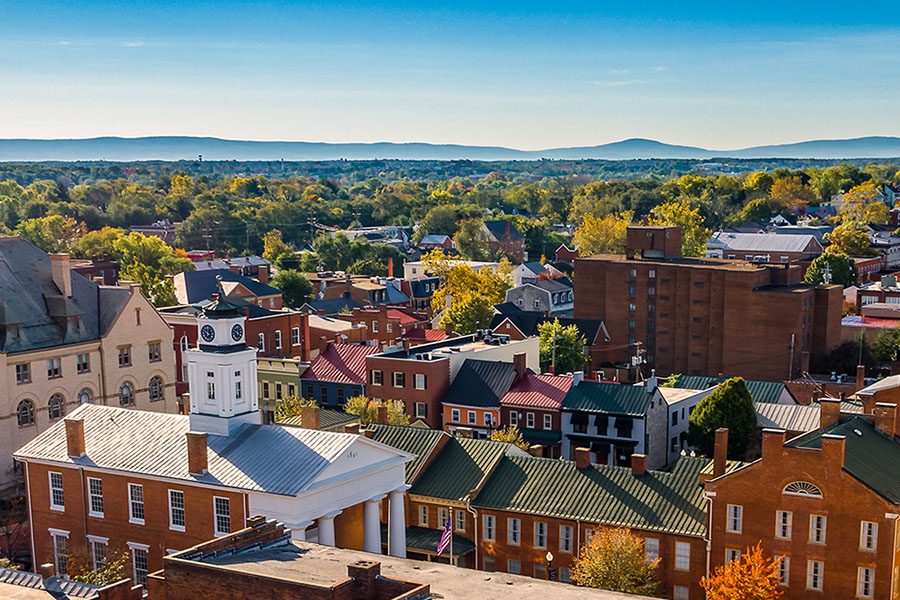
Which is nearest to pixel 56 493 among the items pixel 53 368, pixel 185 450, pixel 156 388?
pixel 185 450

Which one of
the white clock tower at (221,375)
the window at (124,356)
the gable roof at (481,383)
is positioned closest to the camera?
the white clock tower at (221,375)

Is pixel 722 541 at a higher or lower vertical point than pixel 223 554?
lower

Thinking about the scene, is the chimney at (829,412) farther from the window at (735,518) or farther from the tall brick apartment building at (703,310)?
the tall brick apartment building at (703,310)

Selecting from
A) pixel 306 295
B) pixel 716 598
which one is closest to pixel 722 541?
pixel 716 598

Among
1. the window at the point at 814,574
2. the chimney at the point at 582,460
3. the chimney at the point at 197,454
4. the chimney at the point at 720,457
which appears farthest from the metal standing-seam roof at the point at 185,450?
the window at the point at 814,574

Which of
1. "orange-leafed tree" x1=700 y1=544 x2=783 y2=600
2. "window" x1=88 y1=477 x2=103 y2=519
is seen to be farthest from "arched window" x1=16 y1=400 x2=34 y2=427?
"orange-leafed tree" x1=700 y1=544 x2=783 y2=600

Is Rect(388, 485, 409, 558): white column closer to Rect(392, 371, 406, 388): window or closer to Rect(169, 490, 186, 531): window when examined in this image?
Rect(169, 490, 186, 531): window

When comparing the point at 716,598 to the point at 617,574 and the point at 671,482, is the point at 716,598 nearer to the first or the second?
the point at 617,574
